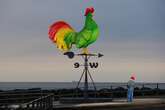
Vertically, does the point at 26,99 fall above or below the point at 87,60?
below

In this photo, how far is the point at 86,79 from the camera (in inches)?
1689

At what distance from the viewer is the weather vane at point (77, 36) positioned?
4091 centimetres

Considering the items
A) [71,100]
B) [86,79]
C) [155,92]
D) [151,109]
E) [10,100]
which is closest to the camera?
[151,109]

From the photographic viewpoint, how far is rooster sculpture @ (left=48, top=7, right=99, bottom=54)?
134ft

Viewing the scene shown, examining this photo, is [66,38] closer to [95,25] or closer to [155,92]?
[95,25]

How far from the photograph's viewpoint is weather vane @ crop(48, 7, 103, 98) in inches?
1610

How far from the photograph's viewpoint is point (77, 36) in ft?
135

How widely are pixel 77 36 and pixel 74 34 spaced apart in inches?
17.8

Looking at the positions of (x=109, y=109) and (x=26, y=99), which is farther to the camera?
(x=26, y=99)

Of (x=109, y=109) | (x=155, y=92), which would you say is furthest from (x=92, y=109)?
(x=155, y=92)

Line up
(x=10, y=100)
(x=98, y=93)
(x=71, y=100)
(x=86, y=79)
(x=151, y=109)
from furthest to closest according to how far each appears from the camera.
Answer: (x=98, y=93) < (x=86, y=79) < (x=71, y=100) < (x=10, y=100) < (x=151, y=109)

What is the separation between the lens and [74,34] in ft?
137

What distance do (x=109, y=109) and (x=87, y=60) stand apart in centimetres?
1090

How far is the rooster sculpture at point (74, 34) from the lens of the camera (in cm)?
4091
